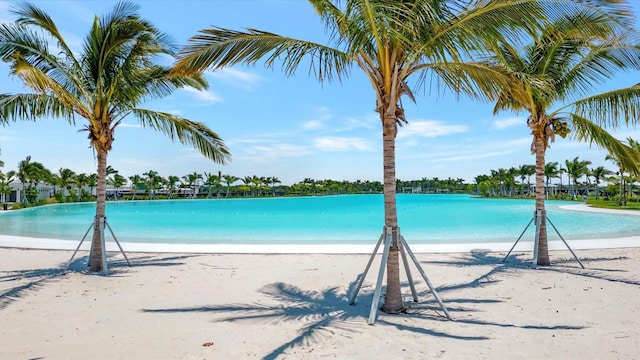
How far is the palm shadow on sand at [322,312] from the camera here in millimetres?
4777

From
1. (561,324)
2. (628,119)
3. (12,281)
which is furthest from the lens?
(628,119)

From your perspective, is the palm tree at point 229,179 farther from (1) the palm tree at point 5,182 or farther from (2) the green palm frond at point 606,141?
(2) the green palm frond at point 606,141

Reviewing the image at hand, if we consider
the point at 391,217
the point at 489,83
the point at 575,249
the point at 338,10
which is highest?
the point at 338,10

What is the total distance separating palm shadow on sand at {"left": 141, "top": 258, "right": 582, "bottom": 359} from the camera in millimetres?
4777

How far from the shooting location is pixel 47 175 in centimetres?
5691

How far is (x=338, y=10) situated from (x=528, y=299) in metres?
5.32

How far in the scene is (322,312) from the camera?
5.66 m

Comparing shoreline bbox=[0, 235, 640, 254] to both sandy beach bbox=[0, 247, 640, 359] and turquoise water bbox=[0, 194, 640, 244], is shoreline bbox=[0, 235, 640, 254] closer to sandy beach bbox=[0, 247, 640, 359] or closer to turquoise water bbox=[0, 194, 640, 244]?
sandy beach bbox=[0, 247, 640, 359]

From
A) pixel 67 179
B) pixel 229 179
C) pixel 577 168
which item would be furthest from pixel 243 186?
pixel 577 168

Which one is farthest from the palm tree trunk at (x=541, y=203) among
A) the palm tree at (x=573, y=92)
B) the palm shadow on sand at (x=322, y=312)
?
the palm shadow on sand at (x=322, y=312)

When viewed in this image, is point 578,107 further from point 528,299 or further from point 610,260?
point 528,299

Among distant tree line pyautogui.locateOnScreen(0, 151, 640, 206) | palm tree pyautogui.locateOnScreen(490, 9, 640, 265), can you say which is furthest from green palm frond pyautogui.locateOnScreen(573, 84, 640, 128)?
distant tree line pyautogui.locateOnScreen(0, 151, 640, 206)

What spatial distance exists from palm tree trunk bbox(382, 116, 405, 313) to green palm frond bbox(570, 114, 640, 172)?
19.2ft

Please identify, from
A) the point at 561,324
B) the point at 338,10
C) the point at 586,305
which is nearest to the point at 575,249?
the point at 586,305
